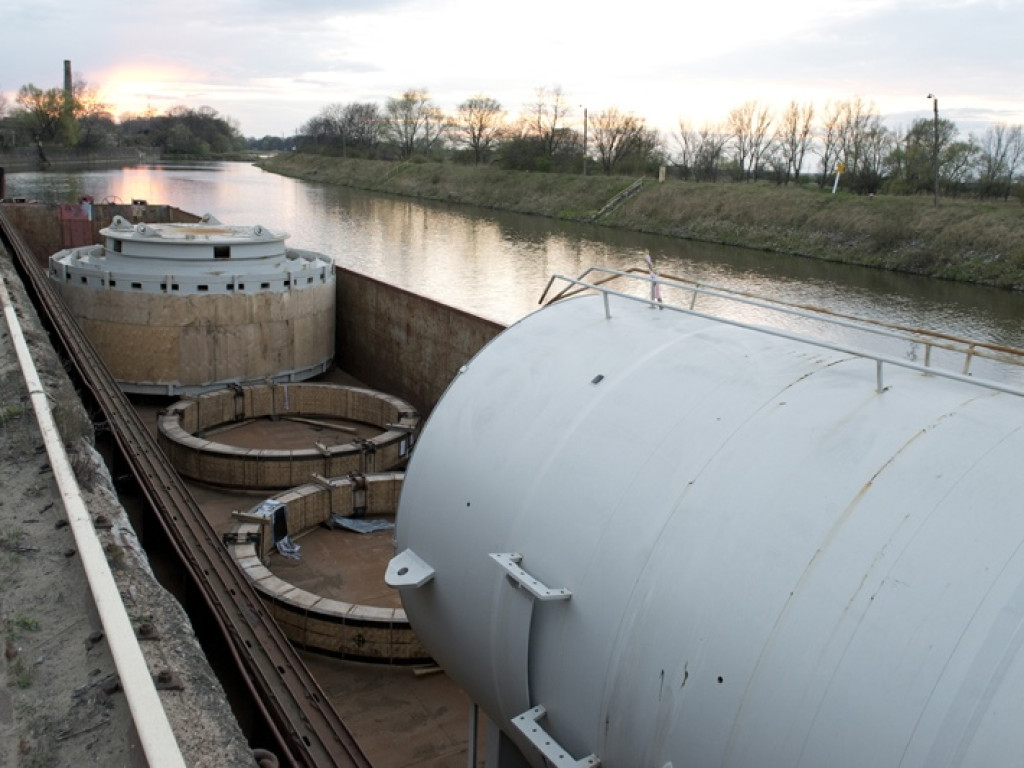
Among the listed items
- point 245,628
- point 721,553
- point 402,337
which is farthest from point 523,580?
point 402,337

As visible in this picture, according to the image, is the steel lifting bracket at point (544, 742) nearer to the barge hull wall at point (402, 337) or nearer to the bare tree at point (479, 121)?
the barge hull wall at point (402, 337)

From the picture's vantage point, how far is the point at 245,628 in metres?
5.82

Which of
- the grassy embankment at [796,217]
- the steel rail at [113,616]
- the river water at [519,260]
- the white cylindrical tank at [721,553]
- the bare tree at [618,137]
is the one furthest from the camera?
the bare tree at [618,137]

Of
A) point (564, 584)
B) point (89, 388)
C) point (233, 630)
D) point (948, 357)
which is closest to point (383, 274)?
point (948, 357)

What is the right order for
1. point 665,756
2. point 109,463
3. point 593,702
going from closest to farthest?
point 665,756
point 593,702
point 109,463

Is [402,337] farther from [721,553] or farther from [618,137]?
[618,137]

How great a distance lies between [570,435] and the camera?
4172 millimetres

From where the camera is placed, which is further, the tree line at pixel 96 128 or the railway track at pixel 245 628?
the tree line at pixel 96 128

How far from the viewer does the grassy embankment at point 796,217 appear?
103 feet

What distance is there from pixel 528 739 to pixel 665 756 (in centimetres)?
78

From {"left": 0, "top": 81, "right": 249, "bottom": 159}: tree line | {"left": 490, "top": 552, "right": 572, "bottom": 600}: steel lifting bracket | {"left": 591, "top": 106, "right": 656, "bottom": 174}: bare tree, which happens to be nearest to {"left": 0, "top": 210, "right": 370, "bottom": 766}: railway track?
{"left": 490, "top": 552, "right": 572, "bottom": 600}: steel lifting bracket

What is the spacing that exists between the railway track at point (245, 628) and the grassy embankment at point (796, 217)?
93.8 feet

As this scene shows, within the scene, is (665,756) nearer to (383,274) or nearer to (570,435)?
(570,435)

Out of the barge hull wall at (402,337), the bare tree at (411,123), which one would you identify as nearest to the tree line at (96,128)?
the bare tree at (411,123)
